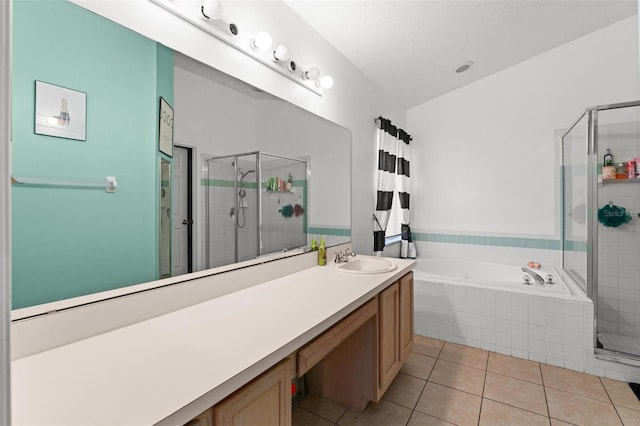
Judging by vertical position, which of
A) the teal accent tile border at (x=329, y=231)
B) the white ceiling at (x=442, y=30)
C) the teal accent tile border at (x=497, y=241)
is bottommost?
the teal accent tile border at (x=497, y=241)

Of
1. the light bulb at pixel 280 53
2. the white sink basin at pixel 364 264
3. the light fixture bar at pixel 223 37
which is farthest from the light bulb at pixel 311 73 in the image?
the white sink basin at pixel 364 264

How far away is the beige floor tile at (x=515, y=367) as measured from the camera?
2158 millimetres

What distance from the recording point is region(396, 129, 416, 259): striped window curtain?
354 centimetres

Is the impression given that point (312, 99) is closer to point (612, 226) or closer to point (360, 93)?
point (360, 93)

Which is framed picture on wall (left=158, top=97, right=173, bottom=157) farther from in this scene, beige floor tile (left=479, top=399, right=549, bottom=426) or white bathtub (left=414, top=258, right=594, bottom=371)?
white bathtub (left=414, top=258, right=594, bottom=371)

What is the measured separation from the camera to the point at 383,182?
3076 mm

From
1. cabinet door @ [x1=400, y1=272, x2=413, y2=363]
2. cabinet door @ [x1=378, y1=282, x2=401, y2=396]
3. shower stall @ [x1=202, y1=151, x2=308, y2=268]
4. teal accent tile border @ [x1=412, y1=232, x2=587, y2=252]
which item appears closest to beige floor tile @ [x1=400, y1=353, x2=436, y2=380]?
cabinet door @ [x1=400, y1=272, x2=413, y2=363]

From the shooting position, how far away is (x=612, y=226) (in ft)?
9.00

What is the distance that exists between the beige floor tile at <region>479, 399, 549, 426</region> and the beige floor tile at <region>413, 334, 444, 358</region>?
63 cm

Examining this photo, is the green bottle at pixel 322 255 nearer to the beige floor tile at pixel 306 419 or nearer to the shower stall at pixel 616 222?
the beige floor tile at pixel 306 419

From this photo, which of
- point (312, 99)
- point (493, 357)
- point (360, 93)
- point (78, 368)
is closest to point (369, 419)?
point (493, 357)

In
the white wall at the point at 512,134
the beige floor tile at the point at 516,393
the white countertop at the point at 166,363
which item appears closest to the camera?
the white countertop at the point at 166,363

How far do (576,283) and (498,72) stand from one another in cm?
229

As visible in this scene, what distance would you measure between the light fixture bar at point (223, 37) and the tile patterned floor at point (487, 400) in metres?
2.00
